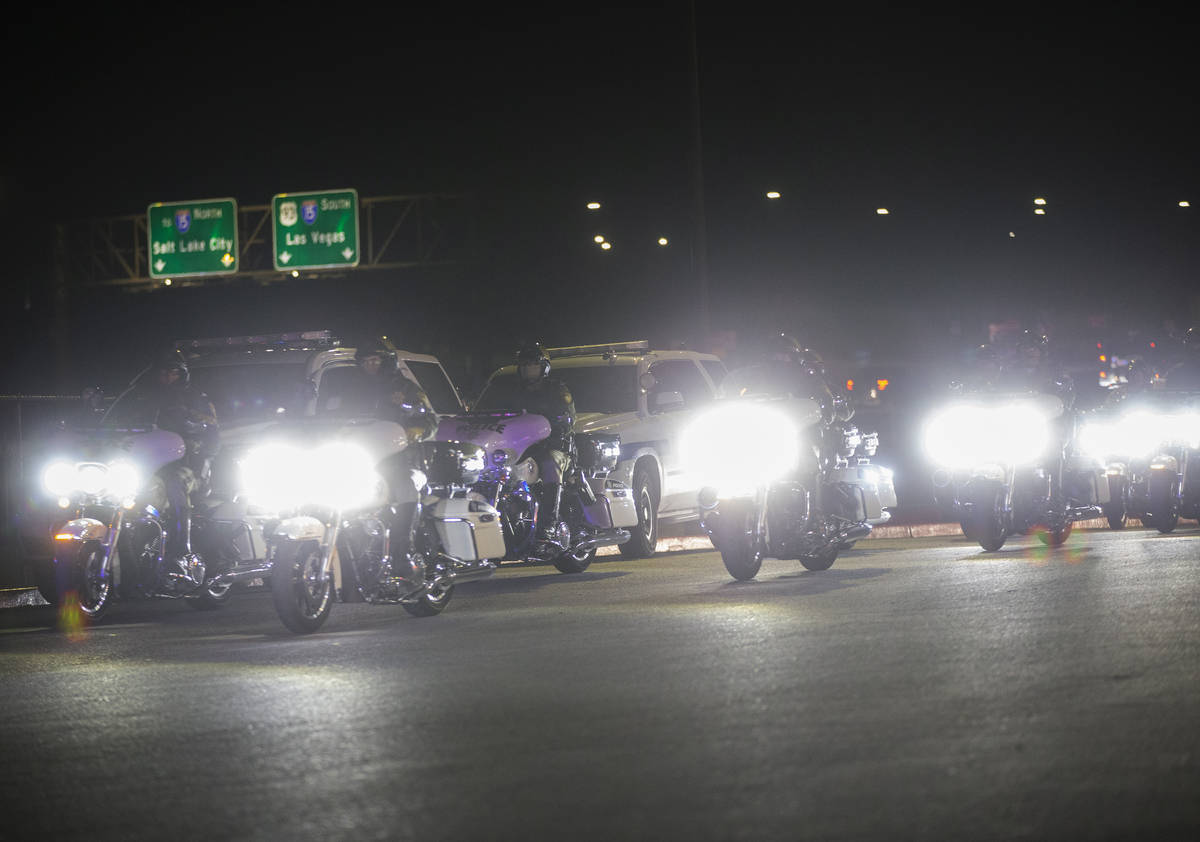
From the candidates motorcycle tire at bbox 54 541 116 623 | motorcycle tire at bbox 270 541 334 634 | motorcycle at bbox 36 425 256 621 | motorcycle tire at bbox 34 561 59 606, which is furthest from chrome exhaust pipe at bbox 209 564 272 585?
motorcycle tire at bbox 270 541 334 634

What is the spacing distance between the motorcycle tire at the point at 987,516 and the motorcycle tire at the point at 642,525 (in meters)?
3.71

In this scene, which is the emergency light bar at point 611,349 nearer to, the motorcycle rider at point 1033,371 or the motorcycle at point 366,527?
the motorcycle rider at point 1033,371

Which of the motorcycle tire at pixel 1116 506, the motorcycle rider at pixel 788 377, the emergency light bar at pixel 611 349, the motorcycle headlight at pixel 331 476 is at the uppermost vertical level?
the emergency light bar at pixel 611 349

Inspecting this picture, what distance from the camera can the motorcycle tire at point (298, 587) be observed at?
12.3 meters

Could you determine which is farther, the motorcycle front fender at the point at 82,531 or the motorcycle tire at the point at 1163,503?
the motorcycle tire at the point at 1163,503

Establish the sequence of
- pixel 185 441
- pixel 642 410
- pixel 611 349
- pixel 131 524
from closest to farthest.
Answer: pixel 131 524, pixel 185 441, pixel 642 410, pixel 611 349

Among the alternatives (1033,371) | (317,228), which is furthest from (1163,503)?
(317,228)

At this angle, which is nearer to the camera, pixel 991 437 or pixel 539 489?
pixel 539 489

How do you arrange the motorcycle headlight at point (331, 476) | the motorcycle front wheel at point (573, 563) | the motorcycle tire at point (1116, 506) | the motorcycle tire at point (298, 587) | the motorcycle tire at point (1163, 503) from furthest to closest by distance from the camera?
the motorcycle tire at point (1116, 506)
the motorcycle tire at point (1163, 503)
the motorcycle front wheel at point (573, 563)
the motorcycle headlight at point (331, 476)
the motorcycle tire at point (298, 587)

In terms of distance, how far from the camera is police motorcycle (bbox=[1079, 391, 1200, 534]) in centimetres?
1967

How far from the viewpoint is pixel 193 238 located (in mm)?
45438

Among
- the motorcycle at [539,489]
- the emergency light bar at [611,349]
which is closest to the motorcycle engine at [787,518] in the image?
the motorcycle at [539,489]

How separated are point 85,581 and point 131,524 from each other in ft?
2.42

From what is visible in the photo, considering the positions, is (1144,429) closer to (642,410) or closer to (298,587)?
(642,410)
